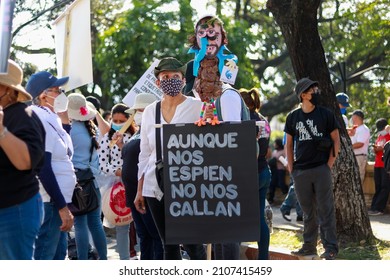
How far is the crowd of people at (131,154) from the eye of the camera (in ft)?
19.4

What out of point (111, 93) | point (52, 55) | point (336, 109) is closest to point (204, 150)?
point (336, 109)

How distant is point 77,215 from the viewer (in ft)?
30.8

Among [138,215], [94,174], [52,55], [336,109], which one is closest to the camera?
[138,215]

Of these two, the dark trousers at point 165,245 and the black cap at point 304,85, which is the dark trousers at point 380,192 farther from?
the dark trousers at point 165,245

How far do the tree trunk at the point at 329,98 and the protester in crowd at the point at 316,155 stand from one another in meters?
0.96

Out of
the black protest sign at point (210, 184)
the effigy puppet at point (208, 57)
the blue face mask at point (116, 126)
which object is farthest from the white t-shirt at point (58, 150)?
the blue face mask at point (116, 126)

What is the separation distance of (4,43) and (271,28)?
32440 millimetres

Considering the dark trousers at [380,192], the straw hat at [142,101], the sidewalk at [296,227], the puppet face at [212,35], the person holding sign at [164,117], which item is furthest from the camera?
the dark trousers at [380,192]

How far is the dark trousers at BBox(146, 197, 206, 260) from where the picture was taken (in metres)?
7.84

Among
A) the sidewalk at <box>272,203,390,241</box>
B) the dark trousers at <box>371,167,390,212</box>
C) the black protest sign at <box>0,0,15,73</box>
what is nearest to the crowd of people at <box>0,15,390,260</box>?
the black protest sign at <box>0,0,15,73</box>

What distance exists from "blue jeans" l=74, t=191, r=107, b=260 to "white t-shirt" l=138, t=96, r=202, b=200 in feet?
5.28

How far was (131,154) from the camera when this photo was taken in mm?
9094

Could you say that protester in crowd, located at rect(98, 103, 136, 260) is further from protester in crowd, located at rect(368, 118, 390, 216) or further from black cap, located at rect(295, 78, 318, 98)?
protester in crowd, located at rect(368, 118, 390, 216)
